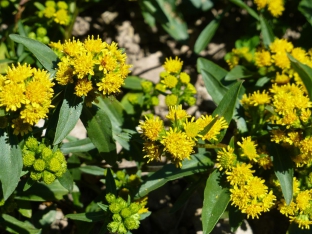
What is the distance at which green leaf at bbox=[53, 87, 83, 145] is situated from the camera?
3273 mm

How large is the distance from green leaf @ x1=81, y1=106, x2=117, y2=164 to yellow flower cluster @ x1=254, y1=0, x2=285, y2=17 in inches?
85.8

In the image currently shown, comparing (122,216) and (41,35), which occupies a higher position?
(41,35)

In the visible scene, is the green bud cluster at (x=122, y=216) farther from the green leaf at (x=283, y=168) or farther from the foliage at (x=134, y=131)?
the green leaf at (x=283, y=168)

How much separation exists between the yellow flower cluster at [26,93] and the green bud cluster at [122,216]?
0.87 m

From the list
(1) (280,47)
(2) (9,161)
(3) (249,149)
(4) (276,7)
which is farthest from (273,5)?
(2) (9,161)

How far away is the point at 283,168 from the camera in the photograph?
3.71 meters

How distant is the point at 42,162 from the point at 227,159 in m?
1.36

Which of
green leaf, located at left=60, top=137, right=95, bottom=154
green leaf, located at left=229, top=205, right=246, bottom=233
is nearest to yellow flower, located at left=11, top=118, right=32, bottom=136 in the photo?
green leaf, located at left=60, top=137, right=95, bottom=154

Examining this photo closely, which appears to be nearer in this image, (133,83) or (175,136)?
(175,136)

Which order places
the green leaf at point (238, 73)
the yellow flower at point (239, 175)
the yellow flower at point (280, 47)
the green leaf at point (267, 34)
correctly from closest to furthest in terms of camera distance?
the yellow flower at point (239, 175), the yellow flower at point (280, 47), the green leaf at point (238, 73), the green leaf at point (267, 34)

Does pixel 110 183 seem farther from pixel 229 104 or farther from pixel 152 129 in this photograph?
pixel 229 104

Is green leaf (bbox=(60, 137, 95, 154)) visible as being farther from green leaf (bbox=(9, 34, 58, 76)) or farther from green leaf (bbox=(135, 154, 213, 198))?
green leaf (bbox=(9, 34, 58, 76))

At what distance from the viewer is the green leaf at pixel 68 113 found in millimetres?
3273

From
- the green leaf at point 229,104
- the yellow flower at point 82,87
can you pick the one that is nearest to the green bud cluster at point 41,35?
the yellow flower at point 82,87
